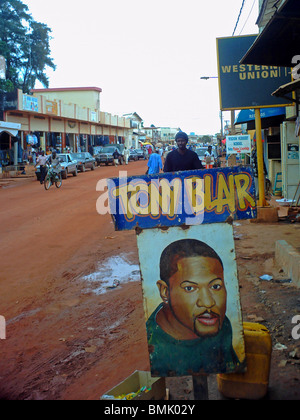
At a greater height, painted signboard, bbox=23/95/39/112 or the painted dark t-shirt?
painted signboard, bbox=23/95/39/112

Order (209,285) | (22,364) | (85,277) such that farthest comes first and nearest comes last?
(85,277) → (22,364) → (209,285)

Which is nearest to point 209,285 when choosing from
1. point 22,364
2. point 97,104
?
point 22,364

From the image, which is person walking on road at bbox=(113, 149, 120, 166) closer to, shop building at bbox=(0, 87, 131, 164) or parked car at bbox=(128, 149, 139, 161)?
shop building at bbox=(0, 87, 131, 164)

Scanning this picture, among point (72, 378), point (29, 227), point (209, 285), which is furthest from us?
point (29, 227)

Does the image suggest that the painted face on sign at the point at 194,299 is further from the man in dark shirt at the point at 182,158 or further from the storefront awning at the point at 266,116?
the storefront awning at the point at 266,116

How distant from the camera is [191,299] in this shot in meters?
3.36

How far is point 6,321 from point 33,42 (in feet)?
184

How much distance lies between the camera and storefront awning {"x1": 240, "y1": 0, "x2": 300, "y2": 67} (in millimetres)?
5262

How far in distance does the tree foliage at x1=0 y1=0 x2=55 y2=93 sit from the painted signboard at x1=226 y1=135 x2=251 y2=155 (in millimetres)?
41322

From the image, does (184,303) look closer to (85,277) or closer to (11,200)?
(85,277)

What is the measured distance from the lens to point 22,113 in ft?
116

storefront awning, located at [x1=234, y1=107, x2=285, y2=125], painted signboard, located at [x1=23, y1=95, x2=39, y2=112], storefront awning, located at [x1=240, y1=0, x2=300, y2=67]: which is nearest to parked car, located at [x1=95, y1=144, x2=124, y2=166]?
painted signboard, located at [x1=23, y1=95, x2=39, y2=112]

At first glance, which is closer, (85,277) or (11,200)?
(85,277)

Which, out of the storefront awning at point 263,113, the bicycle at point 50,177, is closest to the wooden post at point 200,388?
the storefront awning at point 263,113
